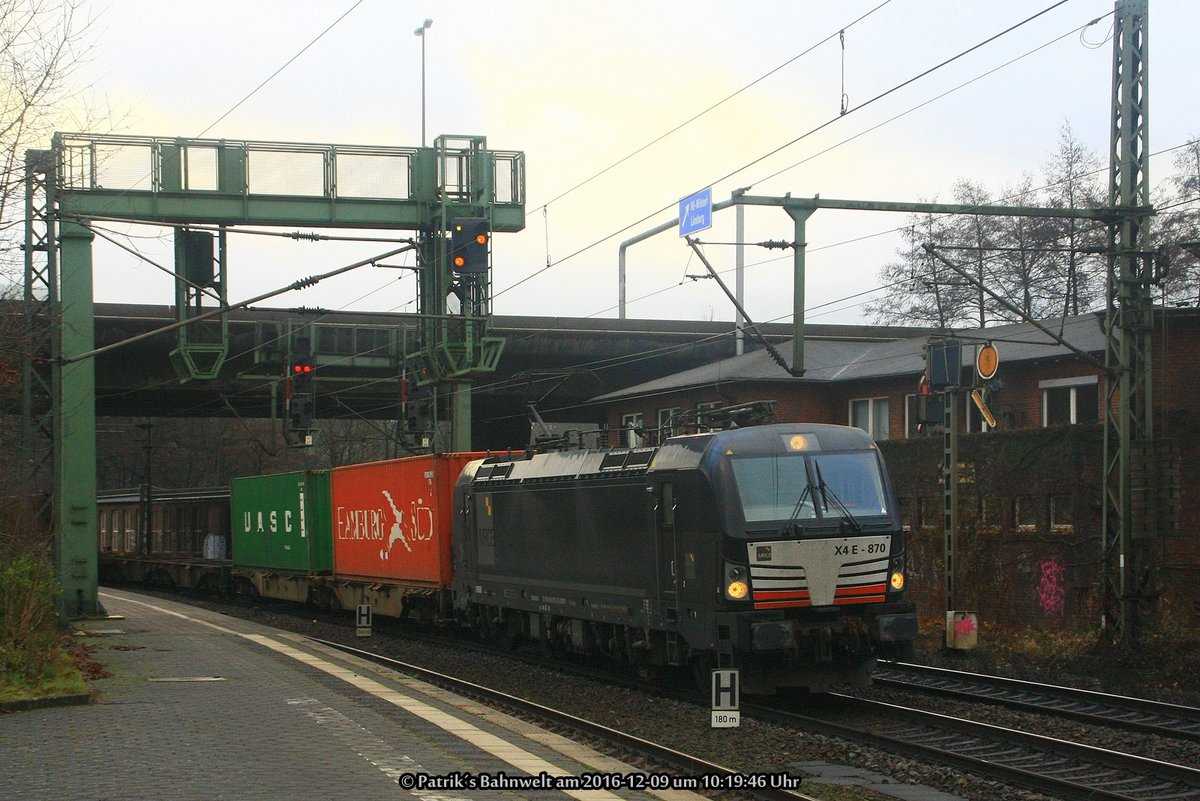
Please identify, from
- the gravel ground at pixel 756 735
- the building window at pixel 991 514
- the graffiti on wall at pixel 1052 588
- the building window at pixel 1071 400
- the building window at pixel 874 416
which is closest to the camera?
the gravel ground at pixel 756 735

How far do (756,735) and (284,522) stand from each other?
74.8 ft

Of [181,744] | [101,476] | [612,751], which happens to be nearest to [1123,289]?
[612,751]

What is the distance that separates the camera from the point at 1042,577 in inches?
939

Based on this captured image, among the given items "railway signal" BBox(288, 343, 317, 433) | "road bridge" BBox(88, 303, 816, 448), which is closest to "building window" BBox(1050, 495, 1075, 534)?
"railway signal" BBox(288, 343, 317, 433)

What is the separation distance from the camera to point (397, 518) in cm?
2583

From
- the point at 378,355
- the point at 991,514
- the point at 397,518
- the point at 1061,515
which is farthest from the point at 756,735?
the point at 378,355

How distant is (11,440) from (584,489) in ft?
54.1

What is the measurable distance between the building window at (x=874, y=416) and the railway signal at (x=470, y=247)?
17.3 m

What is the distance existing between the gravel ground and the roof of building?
13631 millimetres

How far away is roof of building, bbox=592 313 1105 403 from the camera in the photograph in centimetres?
2895

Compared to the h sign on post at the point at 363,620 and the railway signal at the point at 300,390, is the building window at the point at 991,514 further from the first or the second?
the railway signal at the point at 300,390

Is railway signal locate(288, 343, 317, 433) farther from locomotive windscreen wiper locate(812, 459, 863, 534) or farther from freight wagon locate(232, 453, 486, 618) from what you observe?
locomotive windscreen wiper locate(812, 459, 863, 534)

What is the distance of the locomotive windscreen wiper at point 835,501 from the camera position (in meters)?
14.5

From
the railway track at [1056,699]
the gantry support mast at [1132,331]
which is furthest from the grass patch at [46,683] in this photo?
the gantry support mast at [1132,331]
